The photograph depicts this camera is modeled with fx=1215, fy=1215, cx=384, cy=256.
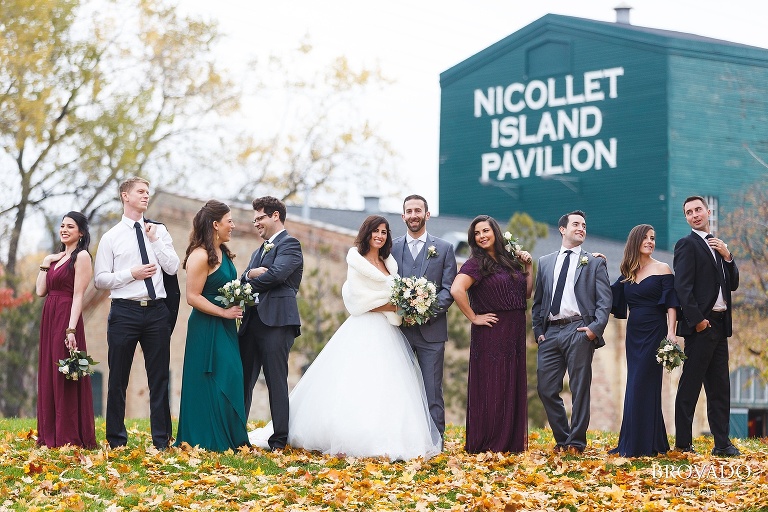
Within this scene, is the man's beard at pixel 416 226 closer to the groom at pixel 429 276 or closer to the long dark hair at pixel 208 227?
the groom at pixel 429 276

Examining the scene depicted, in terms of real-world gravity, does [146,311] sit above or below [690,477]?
A: above

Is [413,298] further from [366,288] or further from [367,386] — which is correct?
[367,386]

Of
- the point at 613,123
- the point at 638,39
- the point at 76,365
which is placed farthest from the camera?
the point at 613,123

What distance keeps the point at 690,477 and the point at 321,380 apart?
3.58m

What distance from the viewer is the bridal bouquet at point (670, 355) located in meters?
11.0

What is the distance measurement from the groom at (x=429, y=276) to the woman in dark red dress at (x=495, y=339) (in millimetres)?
305

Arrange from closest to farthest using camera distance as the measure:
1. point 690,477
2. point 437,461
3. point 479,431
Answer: point 690,477
point 437,461
point 479,431

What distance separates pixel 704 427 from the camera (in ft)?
105

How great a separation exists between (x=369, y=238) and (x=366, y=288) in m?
0.48

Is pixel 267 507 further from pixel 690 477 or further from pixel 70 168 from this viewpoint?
pixel 70 168

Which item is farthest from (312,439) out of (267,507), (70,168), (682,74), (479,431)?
(682,74)

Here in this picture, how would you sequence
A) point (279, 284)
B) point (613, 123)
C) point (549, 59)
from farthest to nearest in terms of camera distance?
point (549, 59) → point (613, 123) → point (279, 284)

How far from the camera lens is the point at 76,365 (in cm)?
1094

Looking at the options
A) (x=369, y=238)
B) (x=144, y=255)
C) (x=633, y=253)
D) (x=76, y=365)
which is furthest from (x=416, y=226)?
(x=76, y=365)
